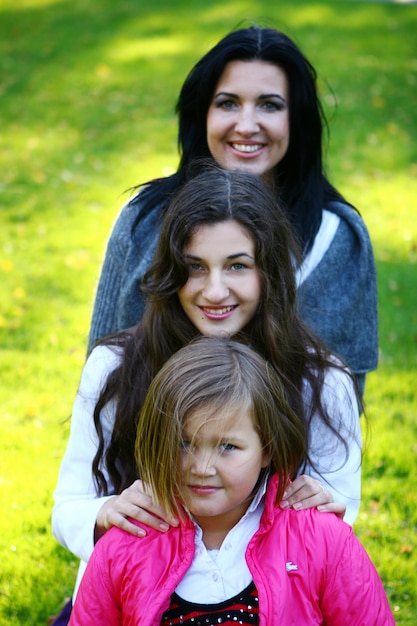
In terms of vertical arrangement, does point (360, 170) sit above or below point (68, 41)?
below

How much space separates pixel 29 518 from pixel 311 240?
1752mm

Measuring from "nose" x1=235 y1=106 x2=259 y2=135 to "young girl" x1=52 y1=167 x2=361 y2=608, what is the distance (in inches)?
23.5

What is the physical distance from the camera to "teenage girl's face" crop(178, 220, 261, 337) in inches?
99.7

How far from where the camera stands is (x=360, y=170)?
823 cm

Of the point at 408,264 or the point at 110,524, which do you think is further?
the point at 408,264

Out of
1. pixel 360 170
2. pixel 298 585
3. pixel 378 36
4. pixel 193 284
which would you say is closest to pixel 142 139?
pixel 360 170

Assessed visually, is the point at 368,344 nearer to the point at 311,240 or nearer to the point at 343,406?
the point at 311,240

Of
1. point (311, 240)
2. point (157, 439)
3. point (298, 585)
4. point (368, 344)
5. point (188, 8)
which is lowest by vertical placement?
point (298, 585)

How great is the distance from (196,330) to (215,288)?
27cm

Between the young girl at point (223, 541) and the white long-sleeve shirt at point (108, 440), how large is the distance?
41 centimetres

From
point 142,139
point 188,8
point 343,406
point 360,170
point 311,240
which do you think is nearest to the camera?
point 343,406

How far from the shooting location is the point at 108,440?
2.77m

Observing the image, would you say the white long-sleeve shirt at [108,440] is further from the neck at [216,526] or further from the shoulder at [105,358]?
the neck at [216,526]

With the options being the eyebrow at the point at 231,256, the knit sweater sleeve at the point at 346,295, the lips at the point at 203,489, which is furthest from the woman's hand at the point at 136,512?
the knit sweater sleeve at the point at 346,295
